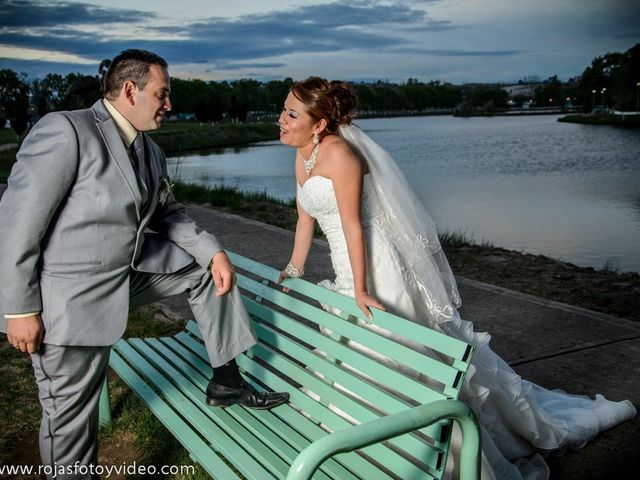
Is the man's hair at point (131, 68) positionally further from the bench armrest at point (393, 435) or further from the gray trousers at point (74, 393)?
the bench armrest at point (393, 435)

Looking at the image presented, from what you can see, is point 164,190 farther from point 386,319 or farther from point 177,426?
point 386,319

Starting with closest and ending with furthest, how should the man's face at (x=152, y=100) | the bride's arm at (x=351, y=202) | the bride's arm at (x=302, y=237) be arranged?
the man's face at (x=152, y=100)
the bride's arm at (x=351, y=202)
the bride's arm at (x=302, y=237)

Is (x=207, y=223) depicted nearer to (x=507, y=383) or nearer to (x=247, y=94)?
(x=507, y=383)

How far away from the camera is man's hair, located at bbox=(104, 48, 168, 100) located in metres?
2.63

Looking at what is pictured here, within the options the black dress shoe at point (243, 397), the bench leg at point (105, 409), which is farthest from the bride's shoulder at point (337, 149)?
the bench leg at point (105, 409)

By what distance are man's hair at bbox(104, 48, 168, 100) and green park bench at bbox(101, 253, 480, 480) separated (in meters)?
1.19

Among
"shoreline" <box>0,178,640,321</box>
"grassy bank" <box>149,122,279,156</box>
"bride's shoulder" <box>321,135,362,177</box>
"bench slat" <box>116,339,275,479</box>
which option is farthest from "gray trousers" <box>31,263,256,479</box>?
"grassy bank" <box>149,122,279,156</box>

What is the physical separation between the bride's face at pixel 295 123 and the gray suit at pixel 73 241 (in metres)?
0.85

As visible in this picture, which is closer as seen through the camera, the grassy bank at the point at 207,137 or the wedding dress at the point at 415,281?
the wedding dress at the point at 415,281

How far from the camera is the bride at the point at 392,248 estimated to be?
3289mm

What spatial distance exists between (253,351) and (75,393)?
1073 mm

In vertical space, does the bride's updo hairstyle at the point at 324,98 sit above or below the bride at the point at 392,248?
above

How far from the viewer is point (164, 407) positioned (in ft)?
10.0

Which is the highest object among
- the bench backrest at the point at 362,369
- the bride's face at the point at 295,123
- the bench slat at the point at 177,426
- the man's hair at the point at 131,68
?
the man's hair at the point at 131,68
